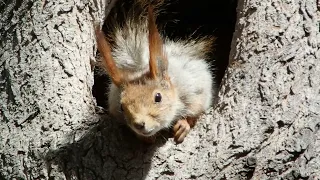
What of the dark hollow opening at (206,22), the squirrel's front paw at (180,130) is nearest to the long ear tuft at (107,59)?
the squirrel's front paw at (180,130)

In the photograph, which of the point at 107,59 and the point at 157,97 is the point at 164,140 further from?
the point at 107,59

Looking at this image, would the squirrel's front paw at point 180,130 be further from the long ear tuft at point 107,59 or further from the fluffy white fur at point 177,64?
the long ear tuft at point 107,59

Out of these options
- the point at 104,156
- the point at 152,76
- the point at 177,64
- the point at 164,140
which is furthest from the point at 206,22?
the point at 104,156

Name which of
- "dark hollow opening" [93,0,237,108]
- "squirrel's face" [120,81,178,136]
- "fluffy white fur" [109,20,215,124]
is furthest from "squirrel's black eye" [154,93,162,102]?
"dark hollow opening" [93,0,237,108]

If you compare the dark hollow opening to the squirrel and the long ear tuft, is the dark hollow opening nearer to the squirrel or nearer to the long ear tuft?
the squirrel

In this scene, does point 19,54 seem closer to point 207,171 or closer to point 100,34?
point 100,34
